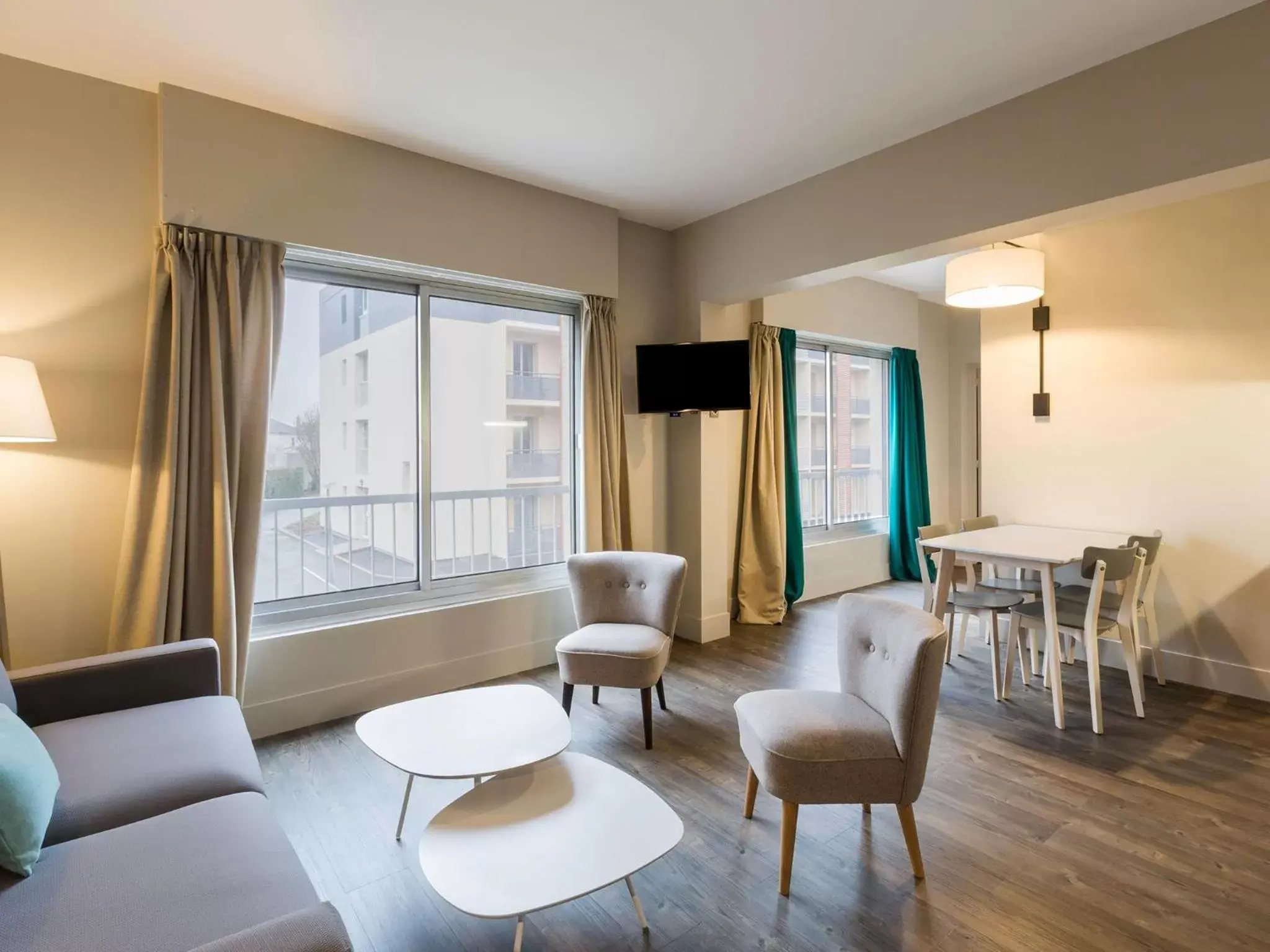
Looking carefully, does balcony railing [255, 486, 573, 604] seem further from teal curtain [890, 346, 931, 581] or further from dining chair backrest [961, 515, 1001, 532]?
teal curtain [890, 346, 931, 581]

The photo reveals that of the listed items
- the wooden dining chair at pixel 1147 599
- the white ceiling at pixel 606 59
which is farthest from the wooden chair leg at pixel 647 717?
the white ceiling at pixel 606 59

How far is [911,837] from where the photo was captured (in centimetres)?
195

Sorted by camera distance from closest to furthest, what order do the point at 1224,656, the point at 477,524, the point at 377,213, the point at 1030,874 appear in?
1. the point at 1030,874
2. the point at 377,213
3. the point at 1224,656
4. the point at 477,524

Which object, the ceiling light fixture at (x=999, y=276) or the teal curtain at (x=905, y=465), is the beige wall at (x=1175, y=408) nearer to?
the ceiling light fixture at (x=999, y=276)

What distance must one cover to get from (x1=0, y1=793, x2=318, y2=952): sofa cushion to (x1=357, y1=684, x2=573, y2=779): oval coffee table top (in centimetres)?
48

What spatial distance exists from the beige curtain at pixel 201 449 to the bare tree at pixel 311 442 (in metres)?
0.42

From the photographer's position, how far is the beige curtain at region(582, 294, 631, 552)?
401 centimetres

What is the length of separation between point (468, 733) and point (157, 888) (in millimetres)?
921

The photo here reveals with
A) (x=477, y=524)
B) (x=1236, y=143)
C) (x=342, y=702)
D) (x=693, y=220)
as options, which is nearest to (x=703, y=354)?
(x=693, y=220)

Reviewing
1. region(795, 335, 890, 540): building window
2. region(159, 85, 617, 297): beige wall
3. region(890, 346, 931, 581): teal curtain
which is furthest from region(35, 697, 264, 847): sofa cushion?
region(890, 346, 931, 581): teal curtain

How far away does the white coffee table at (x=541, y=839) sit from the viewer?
4.67 ft

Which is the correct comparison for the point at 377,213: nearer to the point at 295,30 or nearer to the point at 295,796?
the point at 295,30

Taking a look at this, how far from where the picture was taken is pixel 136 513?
2.58 meters

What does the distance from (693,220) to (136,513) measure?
357cm
